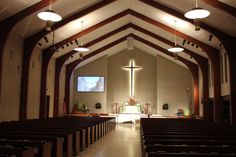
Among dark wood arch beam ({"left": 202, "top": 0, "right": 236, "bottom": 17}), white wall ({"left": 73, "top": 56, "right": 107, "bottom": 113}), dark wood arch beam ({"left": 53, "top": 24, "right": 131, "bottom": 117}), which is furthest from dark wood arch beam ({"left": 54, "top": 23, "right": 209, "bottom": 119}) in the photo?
dark wood arch beam ({"left": 202, "top": 0, "right": 236, "bottom": 17})

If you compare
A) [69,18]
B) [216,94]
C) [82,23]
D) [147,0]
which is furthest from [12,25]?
[216,94]

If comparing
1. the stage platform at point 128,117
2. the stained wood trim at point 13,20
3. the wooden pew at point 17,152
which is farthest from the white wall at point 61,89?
the wooden pew at point 17,152

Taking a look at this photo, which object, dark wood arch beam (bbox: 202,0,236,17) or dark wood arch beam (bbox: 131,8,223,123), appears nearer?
dark wood arch beam (bbox: 202,0,236,17)

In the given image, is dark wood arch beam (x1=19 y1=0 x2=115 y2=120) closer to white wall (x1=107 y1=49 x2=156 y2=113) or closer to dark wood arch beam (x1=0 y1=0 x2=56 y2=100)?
dark wood arch beam (x1=0 y1=0 x2=56 y2=100)

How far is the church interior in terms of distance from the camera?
557 centimetres

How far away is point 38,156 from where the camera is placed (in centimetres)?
400

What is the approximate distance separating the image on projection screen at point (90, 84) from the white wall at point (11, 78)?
897cm

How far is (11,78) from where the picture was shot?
35.4 feet

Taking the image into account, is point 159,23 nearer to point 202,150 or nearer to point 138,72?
point 138,72

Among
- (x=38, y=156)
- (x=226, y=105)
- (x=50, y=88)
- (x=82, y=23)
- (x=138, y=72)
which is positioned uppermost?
(x=82, y=23)

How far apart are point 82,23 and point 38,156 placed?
373 inches

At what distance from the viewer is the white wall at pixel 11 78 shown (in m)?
10.2

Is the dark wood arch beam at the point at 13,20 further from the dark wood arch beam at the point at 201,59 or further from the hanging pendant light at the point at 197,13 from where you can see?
the dark wood arch beam at the point at 201,59

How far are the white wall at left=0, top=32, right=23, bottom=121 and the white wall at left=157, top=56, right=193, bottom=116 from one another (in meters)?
11.3
